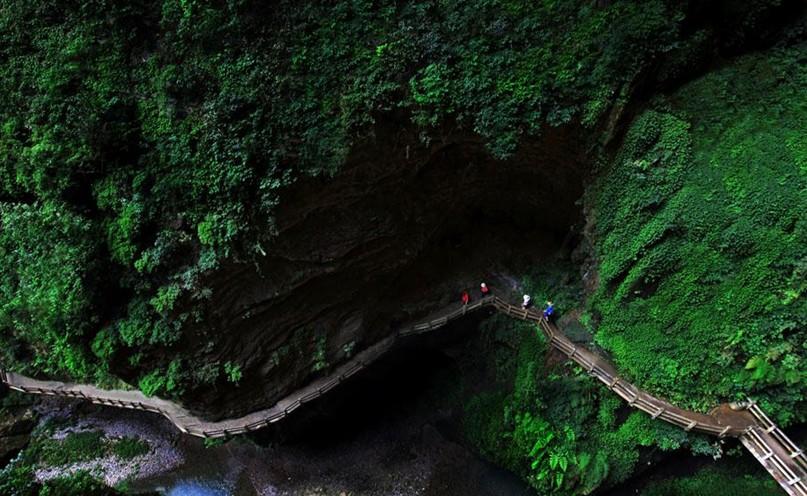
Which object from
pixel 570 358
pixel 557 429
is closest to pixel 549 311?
pixel 570 358

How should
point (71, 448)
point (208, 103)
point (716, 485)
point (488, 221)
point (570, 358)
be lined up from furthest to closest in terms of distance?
1. point (71, 448)
2. point (488, 221)
3. point (570, 358)
4. point (716, 485)
5. point (208, 103)

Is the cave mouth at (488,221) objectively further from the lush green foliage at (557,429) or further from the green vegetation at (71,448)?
the green vegetation at (71,448)

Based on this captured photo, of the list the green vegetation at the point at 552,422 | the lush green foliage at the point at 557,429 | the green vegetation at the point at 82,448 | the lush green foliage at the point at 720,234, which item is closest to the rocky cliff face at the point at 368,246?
the lush green foliage at the point at 720,234

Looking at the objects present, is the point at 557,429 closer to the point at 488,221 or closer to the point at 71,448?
the point at 488,221

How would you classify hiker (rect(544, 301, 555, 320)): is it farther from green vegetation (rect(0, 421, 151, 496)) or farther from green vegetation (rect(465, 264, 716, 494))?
green vegetation (rect(0, 421, 151, 496))

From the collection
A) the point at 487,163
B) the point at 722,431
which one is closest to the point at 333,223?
the point at 487,163

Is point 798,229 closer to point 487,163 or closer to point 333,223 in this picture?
point 487,163
